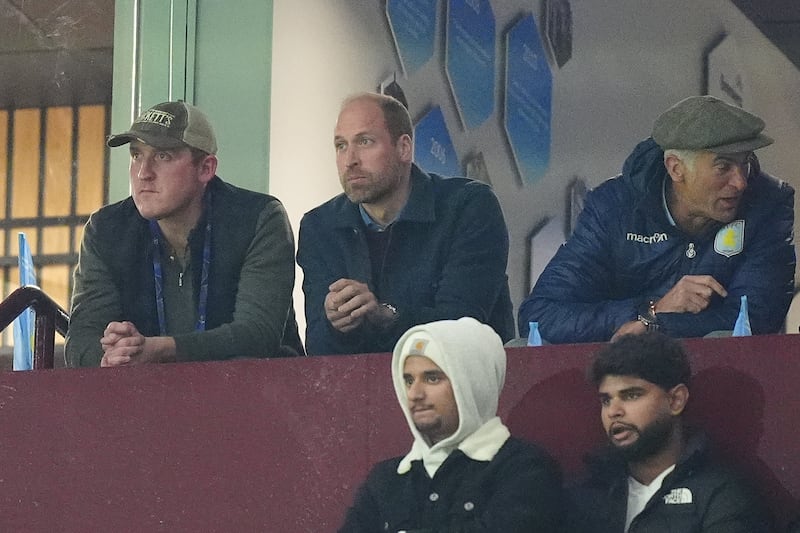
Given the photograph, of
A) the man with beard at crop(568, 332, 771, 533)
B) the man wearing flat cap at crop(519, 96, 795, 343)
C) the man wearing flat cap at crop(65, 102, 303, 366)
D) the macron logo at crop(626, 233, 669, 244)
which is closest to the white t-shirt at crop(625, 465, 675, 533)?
the man with beard at crop(568, 332, 771, 533)

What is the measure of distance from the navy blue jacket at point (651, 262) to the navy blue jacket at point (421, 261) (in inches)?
7.0

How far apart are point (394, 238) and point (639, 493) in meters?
1.30

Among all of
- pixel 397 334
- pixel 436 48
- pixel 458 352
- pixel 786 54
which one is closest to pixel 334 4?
pixel 436 48

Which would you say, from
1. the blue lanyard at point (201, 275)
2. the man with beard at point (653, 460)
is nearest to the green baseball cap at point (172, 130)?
the blue lanyard at point (201, 275)

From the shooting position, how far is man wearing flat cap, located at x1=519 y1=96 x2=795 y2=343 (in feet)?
16.6

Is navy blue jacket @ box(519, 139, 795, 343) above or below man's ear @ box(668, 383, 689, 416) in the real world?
above

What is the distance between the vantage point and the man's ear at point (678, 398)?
449 cm

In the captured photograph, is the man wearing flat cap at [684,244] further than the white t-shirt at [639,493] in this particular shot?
Yes

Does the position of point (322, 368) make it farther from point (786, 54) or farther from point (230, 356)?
point (786, 54)

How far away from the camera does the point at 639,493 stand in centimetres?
451

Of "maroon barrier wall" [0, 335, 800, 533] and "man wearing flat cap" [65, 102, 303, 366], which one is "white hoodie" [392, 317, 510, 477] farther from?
"man wearing flat cap" [65, 102, 303, 366]

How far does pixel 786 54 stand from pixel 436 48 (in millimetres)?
1451

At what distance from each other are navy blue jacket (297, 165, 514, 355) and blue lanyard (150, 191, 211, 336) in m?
0.29

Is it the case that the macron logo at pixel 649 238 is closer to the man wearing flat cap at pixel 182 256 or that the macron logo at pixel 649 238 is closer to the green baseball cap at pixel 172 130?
the man wearing flat cap at pixel 182 256
